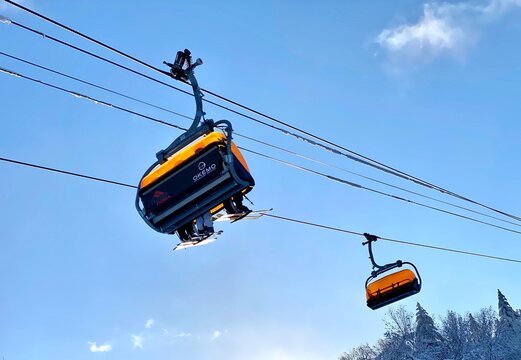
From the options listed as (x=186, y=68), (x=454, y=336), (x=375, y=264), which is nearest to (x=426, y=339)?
(x=454, y=336)

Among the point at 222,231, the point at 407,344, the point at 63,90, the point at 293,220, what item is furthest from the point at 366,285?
the point at 407,344

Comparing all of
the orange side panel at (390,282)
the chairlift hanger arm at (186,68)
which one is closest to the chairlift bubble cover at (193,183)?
the chairlift hanger arm at (186,68)

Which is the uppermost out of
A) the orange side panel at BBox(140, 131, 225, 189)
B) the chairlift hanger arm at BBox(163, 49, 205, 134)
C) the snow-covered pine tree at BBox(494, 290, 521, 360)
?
the chairlift hanger arm at BBox(163, 49, 205, 134)

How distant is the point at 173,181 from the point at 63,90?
7.08ft

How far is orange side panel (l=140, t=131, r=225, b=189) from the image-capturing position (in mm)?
6234

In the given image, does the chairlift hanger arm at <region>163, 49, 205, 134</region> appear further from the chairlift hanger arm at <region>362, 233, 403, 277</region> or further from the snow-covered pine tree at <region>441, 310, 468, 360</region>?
the snow-covered pine tree at <region>441, 310, 468, 360</region>

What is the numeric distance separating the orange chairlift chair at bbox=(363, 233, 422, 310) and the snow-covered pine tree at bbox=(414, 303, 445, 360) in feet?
113

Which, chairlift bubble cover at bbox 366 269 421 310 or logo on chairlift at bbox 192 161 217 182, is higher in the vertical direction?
logo on chairlift at bbox 192 161 217 182

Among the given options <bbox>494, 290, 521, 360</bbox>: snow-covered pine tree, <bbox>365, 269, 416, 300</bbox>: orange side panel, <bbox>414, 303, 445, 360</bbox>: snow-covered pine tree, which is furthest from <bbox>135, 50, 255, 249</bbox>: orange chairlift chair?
<bbox>494, 290, 521, 360</bbox>: snow-covered pine tree

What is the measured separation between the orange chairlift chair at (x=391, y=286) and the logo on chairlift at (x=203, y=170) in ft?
20.2

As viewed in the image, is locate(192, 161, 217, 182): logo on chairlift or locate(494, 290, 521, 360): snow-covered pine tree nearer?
locate(192, 161, 217, 182): logo on chairlift

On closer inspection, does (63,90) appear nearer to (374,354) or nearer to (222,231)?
(222,231)

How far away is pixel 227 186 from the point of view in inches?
237

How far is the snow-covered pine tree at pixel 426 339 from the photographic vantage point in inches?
1666
